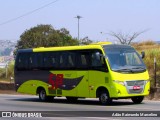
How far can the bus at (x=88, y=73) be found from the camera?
20.8m

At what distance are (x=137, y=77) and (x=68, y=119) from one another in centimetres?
626

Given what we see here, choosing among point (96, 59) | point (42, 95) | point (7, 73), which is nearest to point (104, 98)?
point (96, 59)

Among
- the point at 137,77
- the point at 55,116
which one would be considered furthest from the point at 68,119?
the point at 137,77

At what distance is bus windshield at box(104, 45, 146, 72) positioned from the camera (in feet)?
68.8

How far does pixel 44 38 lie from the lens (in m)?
63.9

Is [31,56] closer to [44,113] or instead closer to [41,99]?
[41,99]

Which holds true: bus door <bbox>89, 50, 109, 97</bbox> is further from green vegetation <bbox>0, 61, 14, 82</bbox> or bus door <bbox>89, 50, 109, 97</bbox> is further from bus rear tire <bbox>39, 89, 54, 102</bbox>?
green vegetation <bbox>0, 61, 14, 82</bbox>

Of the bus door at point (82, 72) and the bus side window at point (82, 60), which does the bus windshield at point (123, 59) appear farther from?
the bus door at point (82, 72)

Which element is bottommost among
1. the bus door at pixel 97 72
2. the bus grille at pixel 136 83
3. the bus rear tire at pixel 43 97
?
the bus rear tire at pixel 43 97

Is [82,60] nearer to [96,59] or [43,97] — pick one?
[96,59]

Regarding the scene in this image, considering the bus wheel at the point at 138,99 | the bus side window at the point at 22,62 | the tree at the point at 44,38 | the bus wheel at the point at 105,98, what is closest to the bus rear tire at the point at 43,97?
the bus side window at the point at 22,62

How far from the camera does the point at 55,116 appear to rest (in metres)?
16.7

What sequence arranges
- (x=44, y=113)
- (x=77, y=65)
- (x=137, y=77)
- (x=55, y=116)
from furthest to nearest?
(x=77, y=65) → (x=137, y=77) → (x=44, y=113) → (x=55, y=116)

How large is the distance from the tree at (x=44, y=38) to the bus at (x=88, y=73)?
117 ft
